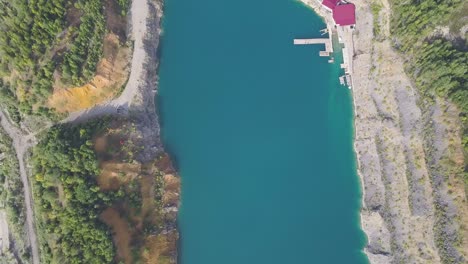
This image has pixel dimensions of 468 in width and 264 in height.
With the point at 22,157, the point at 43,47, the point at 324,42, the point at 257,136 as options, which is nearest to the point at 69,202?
the point at 22,157

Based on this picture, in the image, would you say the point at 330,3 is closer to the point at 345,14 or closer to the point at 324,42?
the point at 345,14

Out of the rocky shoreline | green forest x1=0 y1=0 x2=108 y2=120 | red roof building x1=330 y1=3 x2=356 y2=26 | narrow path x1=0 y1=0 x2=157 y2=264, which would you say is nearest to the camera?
the rocky shoreline

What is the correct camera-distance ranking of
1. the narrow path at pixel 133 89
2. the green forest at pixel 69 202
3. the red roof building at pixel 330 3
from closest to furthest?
the green forest at pixel 69 202 < the narrow path at pixel 133 89 < the red roof building at pixel 330 3

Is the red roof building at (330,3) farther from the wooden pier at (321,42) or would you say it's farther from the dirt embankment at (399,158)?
the wooden pier at (321,42)

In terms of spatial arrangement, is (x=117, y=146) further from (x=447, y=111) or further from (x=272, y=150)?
(x=447, y=111)

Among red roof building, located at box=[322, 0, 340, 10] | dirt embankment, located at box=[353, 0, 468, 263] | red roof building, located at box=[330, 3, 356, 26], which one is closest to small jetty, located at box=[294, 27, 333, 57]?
red roof building, located at box=[330, 3, 356, 26]

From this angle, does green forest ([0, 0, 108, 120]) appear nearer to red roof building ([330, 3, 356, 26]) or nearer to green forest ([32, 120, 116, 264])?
green forest ([32, 120, 116, 264])

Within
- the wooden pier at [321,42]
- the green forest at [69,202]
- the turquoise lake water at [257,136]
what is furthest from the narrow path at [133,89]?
the wooden pier at [321,42]
